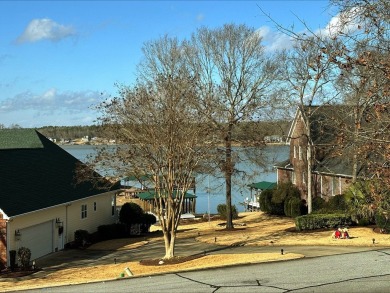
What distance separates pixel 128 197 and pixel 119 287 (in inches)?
2173

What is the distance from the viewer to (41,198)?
25.8 meters

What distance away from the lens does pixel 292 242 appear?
23750 mm

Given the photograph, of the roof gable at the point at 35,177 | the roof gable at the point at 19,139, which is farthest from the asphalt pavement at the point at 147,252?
the roof gable at the point at 19,139

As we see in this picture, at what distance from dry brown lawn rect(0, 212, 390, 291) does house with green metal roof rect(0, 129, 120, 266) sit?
251 cm

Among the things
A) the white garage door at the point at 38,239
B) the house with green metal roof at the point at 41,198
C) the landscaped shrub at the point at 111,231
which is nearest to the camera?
the house with green metal roof at the point at 41,198

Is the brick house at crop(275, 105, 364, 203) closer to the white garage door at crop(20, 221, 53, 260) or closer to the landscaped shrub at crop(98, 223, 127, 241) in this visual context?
the landscaped shrub at crop(98, 223, 127, 241)

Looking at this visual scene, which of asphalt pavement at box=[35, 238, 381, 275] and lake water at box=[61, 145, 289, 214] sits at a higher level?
lake water at box=[61, 145, 289, 214]

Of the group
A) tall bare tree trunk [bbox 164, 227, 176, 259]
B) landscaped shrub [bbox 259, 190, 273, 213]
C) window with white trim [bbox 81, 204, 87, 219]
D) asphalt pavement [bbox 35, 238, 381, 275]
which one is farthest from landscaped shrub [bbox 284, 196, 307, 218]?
tall bare tree trunk [bbox 164, 227, 176, 259]

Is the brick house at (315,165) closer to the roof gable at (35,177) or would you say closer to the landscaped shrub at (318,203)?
the landscaped shrub at (318,203)

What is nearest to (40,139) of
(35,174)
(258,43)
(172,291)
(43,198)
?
(35,174)

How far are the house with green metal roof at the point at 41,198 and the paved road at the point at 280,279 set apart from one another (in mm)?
8169

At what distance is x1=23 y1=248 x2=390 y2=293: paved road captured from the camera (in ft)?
43.5

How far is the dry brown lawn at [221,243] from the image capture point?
59.3 feet

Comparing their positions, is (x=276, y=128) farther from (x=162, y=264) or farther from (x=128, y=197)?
(x=128, y=197)
